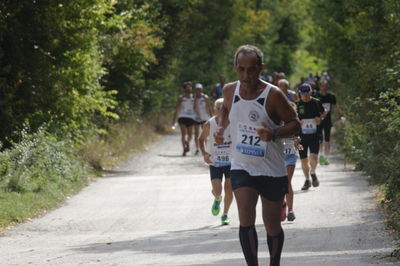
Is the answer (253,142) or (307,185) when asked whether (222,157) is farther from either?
(253,142)

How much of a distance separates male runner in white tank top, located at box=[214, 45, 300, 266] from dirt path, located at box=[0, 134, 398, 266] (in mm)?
1856

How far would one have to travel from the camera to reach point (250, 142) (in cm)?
748

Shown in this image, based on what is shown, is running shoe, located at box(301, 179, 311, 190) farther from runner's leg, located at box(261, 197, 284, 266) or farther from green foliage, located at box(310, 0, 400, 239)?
runner's leg, located at box(261, 197, 284, 266)

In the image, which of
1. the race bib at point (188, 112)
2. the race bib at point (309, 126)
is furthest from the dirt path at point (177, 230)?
the race bib at point (188, 112)

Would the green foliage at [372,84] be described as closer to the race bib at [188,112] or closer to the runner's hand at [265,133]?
the runner's hand at [265,133]

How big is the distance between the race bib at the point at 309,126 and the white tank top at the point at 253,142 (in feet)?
29.3

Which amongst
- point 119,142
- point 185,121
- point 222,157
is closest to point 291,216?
point 222,157

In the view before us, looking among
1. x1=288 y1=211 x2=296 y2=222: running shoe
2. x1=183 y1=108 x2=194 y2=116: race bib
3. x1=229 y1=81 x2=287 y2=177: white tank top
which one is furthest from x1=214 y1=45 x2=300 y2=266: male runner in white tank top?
x1=183 y1=108 x2=194 y2=116: race bib

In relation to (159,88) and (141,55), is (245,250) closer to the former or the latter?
(141,55)

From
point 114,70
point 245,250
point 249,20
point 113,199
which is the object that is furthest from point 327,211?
point 249,20

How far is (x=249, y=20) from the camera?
53.2 metres

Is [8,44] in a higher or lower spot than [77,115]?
higher

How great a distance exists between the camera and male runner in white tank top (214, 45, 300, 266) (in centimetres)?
747

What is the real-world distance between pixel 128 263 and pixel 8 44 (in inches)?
388
